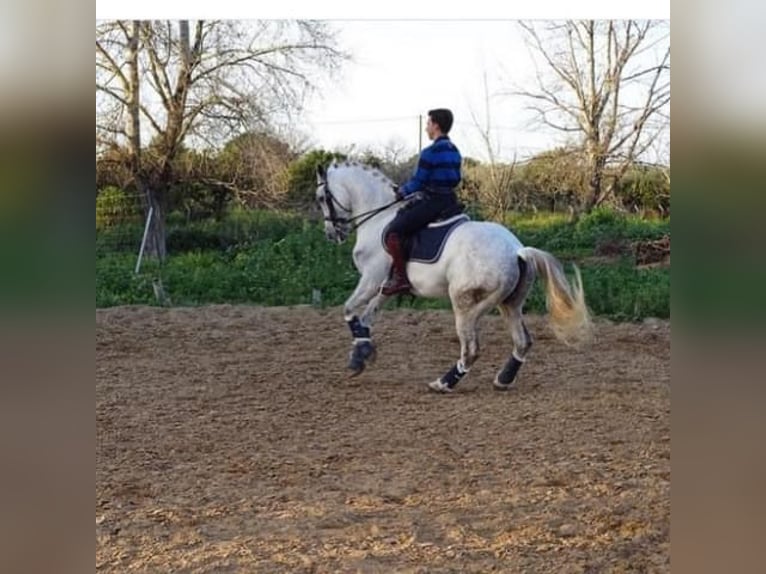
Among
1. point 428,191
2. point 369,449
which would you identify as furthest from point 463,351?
point 428,191

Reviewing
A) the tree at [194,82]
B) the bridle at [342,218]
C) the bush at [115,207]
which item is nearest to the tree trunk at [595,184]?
the bridle at [342,218]

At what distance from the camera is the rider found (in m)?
4.24

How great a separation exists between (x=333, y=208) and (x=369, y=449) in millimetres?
1207

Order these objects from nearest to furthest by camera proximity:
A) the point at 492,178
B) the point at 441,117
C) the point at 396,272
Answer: the point at 441,117, the point at 492,178, the point at 396,272

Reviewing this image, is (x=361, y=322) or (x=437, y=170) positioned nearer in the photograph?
(x=437, y=170)

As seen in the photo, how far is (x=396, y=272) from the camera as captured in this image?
174 inches

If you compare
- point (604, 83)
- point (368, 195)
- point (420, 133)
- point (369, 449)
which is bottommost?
point (369, 449)

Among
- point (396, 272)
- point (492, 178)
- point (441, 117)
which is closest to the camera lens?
point (441, 117)

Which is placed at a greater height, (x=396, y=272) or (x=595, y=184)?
(x=595, y=184)

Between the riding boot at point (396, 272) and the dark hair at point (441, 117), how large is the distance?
60 cm

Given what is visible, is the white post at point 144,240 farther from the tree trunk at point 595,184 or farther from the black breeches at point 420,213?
the tree trunk at point 595,184

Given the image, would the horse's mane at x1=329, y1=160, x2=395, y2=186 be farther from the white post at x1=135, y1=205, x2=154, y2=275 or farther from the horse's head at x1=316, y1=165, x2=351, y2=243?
the white post at x1=135, y1=205, x2=154, y2=275

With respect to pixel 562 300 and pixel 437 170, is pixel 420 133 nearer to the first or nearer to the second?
pixel 437 170
